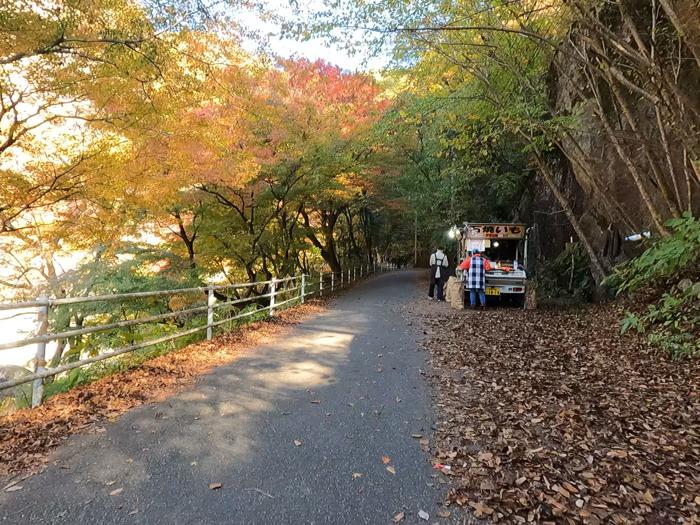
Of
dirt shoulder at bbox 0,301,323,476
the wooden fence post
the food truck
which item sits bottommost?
dirt shoulder at bbox 0,301,323,476

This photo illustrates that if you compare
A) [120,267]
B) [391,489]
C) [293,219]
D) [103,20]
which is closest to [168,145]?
[103,20]

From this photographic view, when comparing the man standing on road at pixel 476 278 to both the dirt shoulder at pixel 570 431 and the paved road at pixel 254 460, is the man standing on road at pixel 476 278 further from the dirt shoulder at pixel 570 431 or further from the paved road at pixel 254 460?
the paved road at pixel 254 460

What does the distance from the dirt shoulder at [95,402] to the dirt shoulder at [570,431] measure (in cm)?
324

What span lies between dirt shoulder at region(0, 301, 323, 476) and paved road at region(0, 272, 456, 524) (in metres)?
0.20

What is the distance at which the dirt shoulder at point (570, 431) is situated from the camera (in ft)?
9.50

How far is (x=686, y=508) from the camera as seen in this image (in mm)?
2795

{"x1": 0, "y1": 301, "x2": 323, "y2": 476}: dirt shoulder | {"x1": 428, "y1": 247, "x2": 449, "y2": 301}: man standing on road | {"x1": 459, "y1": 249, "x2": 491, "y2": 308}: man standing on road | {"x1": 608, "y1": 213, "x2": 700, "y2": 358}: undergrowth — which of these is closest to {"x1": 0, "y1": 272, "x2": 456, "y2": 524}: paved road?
{"x1": 0, "y1": 301, "x2": 323, "y2": 476}: dirt shoulder

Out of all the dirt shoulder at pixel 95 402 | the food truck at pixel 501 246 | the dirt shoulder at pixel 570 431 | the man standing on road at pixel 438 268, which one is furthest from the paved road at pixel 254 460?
the man standing on road at pixel 438 268

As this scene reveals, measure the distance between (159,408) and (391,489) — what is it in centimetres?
271

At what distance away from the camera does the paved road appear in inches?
109

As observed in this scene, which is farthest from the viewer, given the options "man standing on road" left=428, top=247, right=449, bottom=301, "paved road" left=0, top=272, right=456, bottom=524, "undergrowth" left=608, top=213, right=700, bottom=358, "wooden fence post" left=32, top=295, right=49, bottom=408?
"man standing on road" left=428, top=247, right=449, bottom=301

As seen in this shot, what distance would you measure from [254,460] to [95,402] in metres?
2.22

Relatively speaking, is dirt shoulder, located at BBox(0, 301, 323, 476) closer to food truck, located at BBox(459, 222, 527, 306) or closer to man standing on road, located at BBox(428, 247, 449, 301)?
food truck, located at BBox(459, 222, 527, 306)

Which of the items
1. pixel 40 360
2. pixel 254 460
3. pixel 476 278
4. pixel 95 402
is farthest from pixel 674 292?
pixel 40 360
